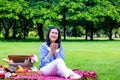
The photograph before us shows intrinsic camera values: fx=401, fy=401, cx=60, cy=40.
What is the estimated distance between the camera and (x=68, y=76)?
7.68 m

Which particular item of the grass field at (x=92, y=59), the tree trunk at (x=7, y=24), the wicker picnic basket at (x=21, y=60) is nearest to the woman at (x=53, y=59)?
the wicker picnic basket at (x=21, y=60)

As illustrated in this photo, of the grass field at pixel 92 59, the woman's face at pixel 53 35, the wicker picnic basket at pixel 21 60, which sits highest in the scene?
the woman's face at pixel 53 35

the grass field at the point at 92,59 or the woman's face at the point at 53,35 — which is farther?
the grass field at the point at 92,59

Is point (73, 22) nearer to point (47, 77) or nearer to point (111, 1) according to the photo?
point (111, 1)

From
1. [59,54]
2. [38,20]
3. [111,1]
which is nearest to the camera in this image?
[59,54]

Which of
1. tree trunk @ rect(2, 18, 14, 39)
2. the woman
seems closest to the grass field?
the woman

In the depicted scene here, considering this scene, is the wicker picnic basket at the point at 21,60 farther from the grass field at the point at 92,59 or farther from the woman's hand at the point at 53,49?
the grass field at the point at 92,59

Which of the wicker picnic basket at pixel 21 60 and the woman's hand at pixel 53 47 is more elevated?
the woman's hand at pixel 53 47

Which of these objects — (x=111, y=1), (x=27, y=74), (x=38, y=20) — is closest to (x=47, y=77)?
(x=27, y=74)

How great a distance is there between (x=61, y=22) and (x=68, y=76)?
34379 millimetres

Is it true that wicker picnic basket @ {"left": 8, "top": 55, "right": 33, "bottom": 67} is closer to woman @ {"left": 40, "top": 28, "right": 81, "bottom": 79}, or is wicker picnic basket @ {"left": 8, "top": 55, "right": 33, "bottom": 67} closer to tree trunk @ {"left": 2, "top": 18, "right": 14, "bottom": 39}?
woman @ {"left": 40, "top": 28, "right": 81, "bottom": 79}

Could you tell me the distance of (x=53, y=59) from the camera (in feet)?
27.3

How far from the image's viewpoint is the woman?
7773mm

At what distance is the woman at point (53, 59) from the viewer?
7773 millimetres
